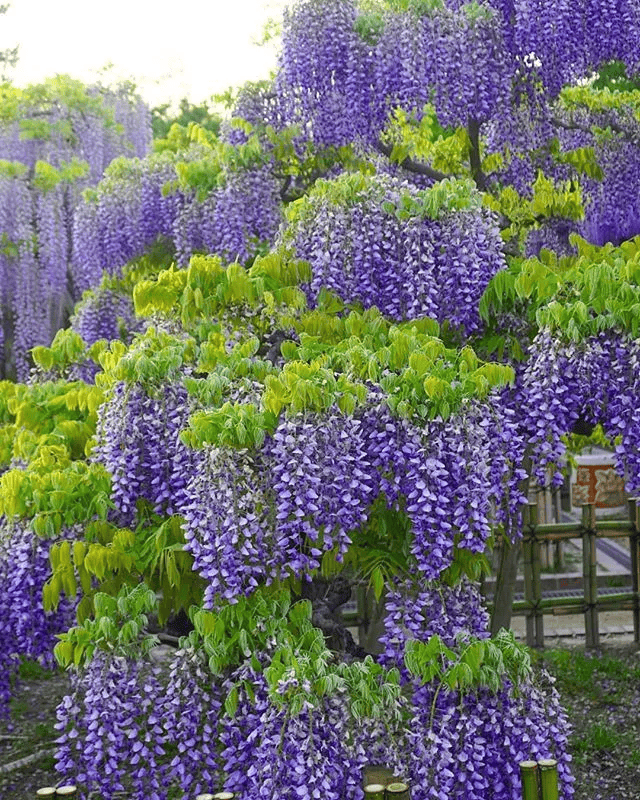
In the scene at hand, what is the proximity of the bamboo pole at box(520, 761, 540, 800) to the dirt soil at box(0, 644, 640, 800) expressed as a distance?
3.12 metres

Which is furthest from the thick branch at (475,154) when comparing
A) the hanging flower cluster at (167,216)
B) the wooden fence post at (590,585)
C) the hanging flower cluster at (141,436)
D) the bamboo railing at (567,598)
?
the wooden fence post at (590,585)

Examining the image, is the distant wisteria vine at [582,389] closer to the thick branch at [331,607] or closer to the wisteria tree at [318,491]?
the wisteria tree at [318,491]

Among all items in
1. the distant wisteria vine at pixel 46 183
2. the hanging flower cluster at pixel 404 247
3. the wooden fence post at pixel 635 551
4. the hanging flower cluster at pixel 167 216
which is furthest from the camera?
the distant wisteria vine at pixel 46 183

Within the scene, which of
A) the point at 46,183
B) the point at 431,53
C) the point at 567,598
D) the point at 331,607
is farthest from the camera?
the point at 46,183

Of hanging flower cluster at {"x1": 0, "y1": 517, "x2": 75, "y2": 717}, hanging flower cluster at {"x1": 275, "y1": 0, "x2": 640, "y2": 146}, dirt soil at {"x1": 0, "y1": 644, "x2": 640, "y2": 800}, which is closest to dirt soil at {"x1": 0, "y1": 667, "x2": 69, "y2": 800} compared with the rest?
dirt soil at {"x1": 0, "y1": 644, "x2": 640, "y2": 800}

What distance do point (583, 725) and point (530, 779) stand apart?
457 centimetres

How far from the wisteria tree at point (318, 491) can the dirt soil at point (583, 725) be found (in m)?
2.59

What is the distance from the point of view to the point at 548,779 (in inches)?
169

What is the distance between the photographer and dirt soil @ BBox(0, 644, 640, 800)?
24.5ft

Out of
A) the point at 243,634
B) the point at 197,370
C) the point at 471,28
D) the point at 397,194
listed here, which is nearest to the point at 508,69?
the point at 471,28

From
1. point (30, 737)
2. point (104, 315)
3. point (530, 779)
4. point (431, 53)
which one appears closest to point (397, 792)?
point (530, 779)

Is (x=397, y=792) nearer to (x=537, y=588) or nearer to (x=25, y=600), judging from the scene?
(x=25, y=600)

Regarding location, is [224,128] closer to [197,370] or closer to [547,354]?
[197,370]

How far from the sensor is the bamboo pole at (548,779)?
4277 millimetres
